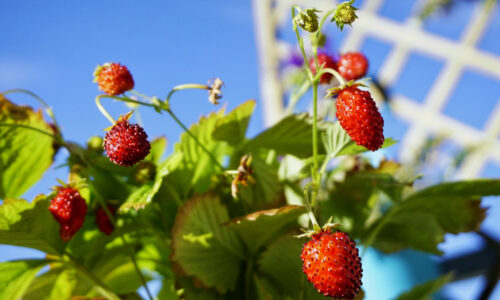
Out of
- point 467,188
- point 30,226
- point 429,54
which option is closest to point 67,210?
point 30,226

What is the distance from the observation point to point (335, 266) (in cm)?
23

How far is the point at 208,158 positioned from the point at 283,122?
2.6 inches

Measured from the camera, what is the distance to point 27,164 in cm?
37

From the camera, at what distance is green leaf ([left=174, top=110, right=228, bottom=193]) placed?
364 millimetres

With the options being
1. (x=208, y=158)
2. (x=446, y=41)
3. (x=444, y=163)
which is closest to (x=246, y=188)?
(x=208, y=158)

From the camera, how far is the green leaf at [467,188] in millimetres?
348

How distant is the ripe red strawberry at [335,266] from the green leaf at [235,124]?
0.44 feet

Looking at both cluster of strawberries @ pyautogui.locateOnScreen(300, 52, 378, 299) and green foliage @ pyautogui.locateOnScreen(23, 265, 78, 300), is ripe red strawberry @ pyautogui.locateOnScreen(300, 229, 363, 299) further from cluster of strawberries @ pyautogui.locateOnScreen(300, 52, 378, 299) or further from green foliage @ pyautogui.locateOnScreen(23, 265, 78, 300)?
green foliage @ pyautogui.locateOnScreen(23, 265, 78, 300)

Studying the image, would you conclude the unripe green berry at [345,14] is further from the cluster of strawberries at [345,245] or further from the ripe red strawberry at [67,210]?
the ripe red strawberry at [67,210]

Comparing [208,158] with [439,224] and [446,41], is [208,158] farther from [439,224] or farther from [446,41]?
[446,41]

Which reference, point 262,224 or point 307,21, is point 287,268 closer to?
point 262,224

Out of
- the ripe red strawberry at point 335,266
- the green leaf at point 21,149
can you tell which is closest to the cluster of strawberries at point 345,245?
the ripe red strawberry at point 335,266

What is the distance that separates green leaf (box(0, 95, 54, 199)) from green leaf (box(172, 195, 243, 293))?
11 centimetres

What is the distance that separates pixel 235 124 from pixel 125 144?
0.13 metres
